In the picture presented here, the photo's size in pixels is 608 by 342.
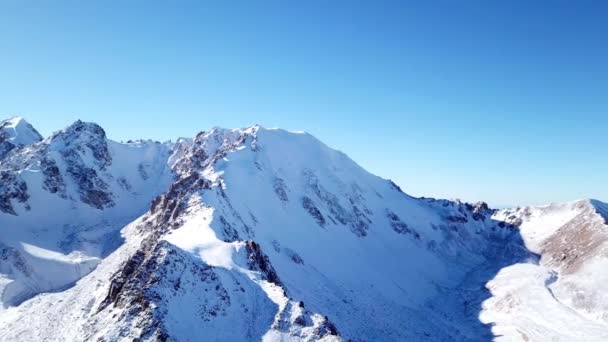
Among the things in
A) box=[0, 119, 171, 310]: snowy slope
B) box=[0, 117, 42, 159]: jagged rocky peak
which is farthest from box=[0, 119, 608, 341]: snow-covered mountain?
box=[0, 117, 42, 159]: jagged rocky peak

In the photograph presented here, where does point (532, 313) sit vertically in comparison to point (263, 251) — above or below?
below

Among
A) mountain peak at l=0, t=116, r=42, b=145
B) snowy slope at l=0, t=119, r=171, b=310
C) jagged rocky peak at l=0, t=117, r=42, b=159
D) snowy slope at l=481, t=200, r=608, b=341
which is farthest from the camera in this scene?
mountain peak at l=0, t=116, r=42, b=145

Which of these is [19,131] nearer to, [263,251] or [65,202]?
[65,202]

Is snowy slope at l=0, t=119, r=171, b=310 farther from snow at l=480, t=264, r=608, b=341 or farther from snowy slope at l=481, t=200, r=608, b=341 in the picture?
snowy slope at l=481, t=200, r=608, b=341

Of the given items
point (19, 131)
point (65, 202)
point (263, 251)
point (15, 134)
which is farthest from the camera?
point (19, 131)

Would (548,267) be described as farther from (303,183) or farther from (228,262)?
(228,262)

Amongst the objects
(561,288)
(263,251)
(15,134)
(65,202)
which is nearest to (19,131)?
(15,134)

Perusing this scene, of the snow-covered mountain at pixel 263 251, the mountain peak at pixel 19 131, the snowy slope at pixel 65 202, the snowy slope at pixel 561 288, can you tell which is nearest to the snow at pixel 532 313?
the snowy slope at pixel 561 288

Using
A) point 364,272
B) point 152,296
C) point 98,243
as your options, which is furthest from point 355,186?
point 152,296

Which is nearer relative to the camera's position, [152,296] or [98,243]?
[152,296]
